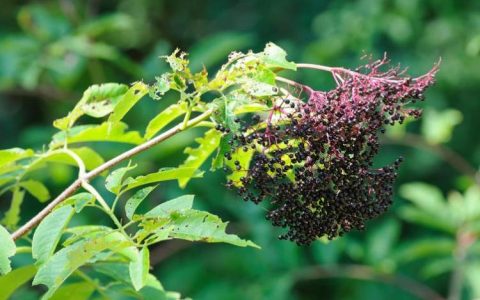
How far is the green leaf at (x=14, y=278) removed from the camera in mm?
2244

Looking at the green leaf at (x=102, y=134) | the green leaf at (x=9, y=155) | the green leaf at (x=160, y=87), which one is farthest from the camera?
the green leaf at (x=102, y=134)

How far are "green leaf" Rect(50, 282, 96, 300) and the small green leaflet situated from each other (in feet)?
1.42

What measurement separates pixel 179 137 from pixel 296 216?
11.2 feet

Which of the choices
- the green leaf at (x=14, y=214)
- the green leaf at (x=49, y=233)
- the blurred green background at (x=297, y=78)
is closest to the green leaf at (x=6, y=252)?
the green leaf at (x=49, y=233)

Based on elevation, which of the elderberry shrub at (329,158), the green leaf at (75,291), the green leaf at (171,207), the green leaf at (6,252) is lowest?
the green leaf at (6,252)

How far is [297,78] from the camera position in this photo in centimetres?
641

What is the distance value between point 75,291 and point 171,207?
52 centimetres

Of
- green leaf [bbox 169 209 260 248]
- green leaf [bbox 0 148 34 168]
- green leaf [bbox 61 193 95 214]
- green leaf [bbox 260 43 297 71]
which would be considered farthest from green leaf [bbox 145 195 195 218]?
green leaf [bbox 0 148 34 168]

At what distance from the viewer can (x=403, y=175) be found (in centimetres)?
756

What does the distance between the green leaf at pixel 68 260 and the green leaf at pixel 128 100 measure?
0.37 metres

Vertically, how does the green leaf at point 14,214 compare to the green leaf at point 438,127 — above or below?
below

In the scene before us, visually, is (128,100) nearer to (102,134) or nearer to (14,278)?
(102,134)

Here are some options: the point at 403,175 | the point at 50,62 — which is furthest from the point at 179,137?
the point at 403,175

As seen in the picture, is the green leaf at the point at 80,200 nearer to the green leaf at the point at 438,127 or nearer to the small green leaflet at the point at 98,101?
the small green leaflet at the point at 98,101
